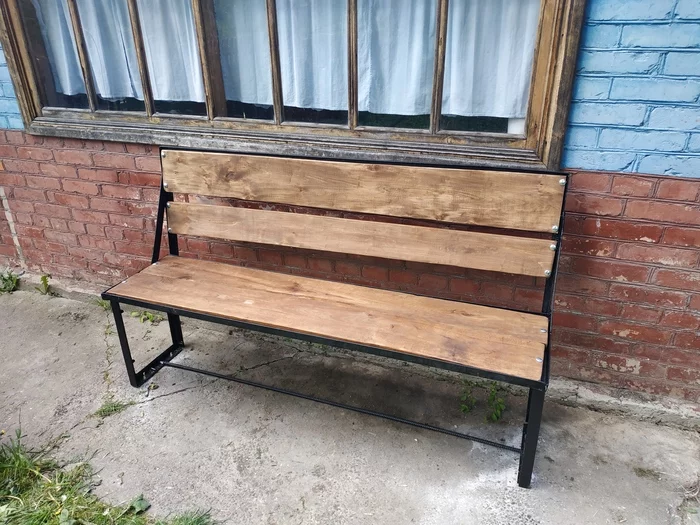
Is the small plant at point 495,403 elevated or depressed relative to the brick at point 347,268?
depressed

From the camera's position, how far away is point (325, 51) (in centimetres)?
235


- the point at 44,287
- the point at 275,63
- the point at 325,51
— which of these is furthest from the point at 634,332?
the point at 44,287

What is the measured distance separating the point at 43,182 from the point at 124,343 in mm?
1475

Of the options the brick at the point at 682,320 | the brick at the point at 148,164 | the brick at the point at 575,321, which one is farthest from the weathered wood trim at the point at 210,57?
the brick at the point at 682,320

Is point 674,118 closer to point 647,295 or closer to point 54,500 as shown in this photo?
point 647,295

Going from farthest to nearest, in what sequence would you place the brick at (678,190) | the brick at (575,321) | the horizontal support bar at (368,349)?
the brick at (575,321) < the brick at (678,190) < the horizontal support bar at (368,349)

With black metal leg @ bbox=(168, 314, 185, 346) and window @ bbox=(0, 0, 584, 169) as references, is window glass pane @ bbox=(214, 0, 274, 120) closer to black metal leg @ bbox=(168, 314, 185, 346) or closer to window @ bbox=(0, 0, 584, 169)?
window @ bbox=(0, 0, 584, 169)

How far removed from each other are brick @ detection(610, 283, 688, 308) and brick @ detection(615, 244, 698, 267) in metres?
0.13

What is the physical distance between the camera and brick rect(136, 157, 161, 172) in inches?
111

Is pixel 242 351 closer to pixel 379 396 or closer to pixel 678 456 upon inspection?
pixel 379 396

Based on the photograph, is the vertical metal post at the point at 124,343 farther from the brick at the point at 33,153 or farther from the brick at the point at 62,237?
→ the brick at the point at 33,153

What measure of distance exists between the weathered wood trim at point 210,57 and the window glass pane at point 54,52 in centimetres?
92

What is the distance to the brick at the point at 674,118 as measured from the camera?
185 cm

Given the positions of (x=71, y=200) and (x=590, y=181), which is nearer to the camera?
(x=590, y=181)
